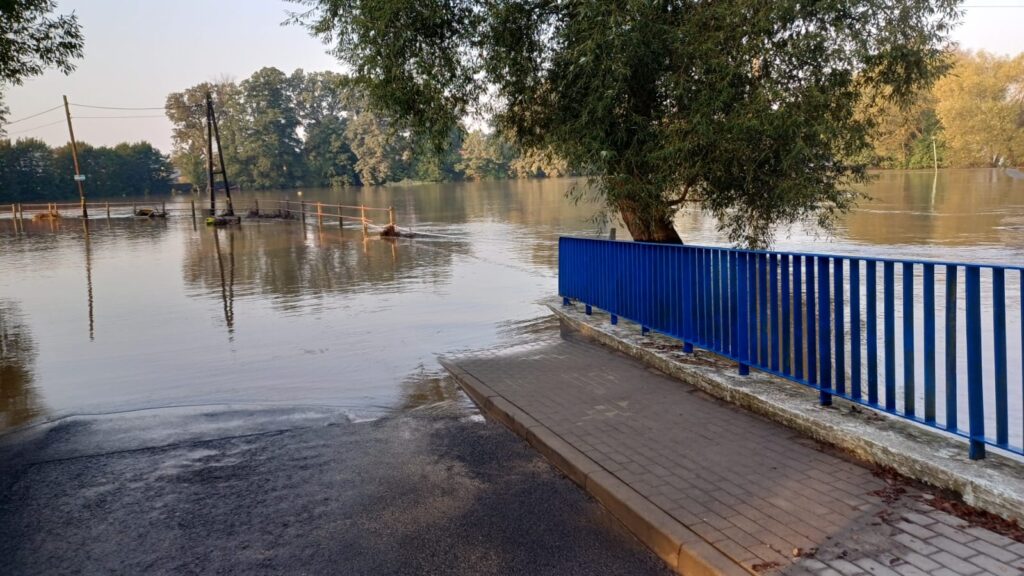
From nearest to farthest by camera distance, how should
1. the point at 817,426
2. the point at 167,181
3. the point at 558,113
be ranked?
1. the point at 817,426
2. the point at 558,113
3. the point at 167,181

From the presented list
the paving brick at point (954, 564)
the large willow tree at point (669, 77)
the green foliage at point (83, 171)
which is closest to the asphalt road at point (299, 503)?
the paving brick at point (954, 564)

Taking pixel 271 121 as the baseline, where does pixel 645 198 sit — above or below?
below

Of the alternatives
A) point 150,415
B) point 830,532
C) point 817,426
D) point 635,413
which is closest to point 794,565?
point 830,532

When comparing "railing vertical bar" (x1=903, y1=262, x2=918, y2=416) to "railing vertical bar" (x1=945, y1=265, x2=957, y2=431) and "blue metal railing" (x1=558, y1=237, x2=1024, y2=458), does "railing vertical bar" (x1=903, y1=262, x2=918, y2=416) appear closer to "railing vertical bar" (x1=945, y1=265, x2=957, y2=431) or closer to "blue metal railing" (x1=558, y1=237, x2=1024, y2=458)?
"blue metal railing" (x1=558, y1=237, x2=1024, y2=458)

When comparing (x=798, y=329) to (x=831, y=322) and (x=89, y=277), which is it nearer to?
(x=831, y=322)

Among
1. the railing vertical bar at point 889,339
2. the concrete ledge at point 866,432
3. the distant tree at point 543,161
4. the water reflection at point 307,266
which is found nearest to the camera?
the concrete ledge at point 866,432

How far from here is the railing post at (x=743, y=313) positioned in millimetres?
6043

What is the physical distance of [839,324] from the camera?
5082 millimetres

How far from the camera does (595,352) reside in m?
8.14

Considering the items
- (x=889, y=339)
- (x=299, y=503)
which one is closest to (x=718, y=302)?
(x=889, y=339)

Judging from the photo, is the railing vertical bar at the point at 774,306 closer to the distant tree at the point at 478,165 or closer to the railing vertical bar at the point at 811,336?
the railing vertical bar at the point at 811,336

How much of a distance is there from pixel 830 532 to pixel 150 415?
5766 mm

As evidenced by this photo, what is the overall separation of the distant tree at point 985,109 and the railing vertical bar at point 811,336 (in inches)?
3476

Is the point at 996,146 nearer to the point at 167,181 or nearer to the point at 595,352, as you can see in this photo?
the point at 595,352
